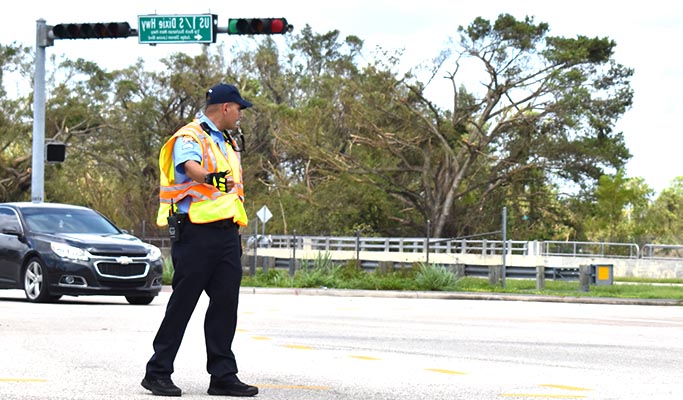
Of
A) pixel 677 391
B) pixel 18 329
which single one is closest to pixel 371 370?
pixel 677 391

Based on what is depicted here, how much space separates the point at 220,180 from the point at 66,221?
41.6 feet

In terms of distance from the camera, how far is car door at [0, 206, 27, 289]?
19078mm

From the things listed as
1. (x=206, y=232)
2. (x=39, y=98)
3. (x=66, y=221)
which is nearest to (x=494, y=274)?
(x=39, y=98)

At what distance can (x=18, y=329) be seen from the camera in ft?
44.1

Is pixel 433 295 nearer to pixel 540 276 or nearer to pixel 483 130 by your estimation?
pixel 540 276

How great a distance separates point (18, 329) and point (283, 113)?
170 feet

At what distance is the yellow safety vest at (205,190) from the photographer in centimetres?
755

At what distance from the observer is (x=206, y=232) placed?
7566mm

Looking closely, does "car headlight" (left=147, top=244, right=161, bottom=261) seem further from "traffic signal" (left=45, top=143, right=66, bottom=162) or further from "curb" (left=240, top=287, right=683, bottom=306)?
"traffic signal" (left=45, top=143, right=66, bottom=162)

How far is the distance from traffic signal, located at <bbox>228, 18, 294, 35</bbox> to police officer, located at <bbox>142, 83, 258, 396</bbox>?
17.5 metres

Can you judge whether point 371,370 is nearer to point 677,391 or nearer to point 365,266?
point 677,391

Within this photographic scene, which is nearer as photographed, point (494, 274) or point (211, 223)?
point (211, 223)

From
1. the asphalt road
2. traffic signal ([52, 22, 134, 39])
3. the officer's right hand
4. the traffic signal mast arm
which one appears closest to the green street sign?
the traffic signal mast arm

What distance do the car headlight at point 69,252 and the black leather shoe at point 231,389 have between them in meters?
10.8
